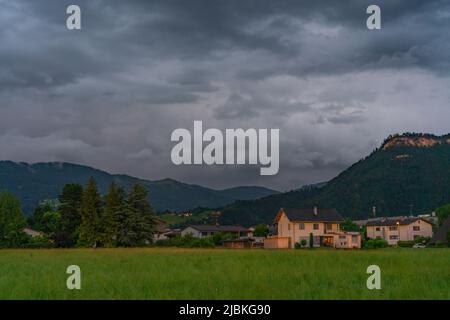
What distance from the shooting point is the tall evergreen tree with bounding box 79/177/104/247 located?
Result: 5372 centimetres

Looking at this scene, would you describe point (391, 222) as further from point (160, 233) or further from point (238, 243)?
point (238, 243)

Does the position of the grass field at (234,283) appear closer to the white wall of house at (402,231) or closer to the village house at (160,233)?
the village house at (160,233)

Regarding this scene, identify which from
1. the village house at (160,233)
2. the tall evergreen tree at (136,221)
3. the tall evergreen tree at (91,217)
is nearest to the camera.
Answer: the tall evergreen tree at (136,221)

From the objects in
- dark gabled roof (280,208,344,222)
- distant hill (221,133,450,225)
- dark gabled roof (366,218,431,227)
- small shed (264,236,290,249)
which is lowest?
small shed (264,236,290,249)

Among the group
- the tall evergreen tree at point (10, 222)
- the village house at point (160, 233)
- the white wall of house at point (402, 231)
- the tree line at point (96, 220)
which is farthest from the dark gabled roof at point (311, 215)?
the white wall of house at point (402, 231)

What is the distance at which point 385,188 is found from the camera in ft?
425

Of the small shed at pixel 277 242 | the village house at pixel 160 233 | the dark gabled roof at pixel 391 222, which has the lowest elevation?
the small shed at pixel 277 242

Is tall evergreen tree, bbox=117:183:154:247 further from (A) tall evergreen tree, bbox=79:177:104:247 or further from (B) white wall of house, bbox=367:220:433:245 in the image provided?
(B) white wall of house, bbox=367:220:433:245

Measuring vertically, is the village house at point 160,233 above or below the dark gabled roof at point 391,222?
below

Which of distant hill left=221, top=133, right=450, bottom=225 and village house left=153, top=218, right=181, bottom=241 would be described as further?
distant hill left=221, top=133, right=450, bottom=225

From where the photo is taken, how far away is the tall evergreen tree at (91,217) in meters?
53.7

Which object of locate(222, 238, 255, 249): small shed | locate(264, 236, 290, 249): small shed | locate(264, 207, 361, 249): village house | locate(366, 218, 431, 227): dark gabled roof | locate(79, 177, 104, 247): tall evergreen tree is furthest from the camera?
locate(366, 218, 431, 227): dark gabled roof

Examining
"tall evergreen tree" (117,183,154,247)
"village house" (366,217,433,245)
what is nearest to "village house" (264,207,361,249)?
"tall evergreen tree" (117,183,154,247)

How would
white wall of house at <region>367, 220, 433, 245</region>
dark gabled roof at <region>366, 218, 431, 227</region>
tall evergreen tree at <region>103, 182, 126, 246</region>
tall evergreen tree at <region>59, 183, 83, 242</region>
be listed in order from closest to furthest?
tall evergreen tree at <region>103, 182, 126, 246</region>, tall evergreen tree at <region>59, 183, 83, 242</region>, dark gabled roof at <region>366, 218, 431, 227</region>, white wall of house at <region>367, 220, 433, 245</region>
